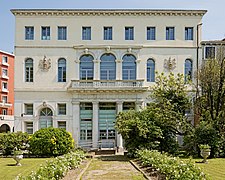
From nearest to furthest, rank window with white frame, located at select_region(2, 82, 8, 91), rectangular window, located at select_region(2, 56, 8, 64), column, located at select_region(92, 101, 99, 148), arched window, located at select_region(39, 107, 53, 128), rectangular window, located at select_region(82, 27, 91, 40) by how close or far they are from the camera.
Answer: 1. column, located at select_region(92, 101, 99, 148)
2. arched window, located at select_region(39, 107, 53, 128)
3. rectangular window, located at select_region(82, 27, 91, 40)
4. window with white frame, located at select_region(2, 82, 8, 91)
5. rectangular window, located at select_region(2, 56, 8, 64)

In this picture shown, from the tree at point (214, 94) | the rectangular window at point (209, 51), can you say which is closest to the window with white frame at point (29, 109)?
the tree at point (214, 94)

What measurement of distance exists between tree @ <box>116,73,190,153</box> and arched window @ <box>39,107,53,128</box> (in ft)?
43.4

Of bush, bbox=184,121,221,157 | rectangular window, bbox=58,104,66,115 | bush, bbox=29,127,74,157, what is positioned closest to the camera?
bush, bbox=184,121,221,157

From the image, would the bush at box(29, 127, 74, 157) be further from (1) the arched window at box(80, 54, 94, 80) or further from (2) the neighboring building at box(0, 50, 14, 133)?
(2) the neighboring building at box(0, 50, 14, 133)

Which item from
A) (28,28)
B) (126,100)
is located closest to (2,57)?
(28,28)

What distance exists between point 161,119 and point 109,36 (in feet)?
50.2

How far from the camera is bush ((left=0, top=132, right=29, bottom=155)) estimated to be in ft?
90.2

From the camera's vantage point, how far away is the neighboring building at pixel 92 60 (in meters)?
→ 37.2

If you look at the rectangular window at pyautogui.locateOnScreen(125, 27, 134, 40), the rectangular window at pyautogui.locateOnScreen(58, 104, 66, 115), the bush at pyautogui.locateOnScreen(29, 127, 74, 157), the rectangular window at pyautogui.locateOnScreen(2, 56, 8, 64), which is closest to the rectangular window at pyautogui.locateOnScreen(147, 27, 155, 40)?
the rectangular window at pyautogui.locateOnScreen(125, 27, 134, 40)

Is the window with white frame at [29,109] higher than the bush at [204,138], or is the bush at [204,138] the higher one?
the window with white frame at [29,109]

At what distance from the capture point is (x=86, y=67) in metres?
38.1

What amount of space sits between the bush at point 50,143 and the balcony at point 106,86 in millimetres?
9890

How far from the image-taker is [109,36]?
3841cm

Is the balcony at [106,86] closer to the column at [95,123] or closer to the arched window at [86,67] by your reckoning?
the arched window at [86,67]
